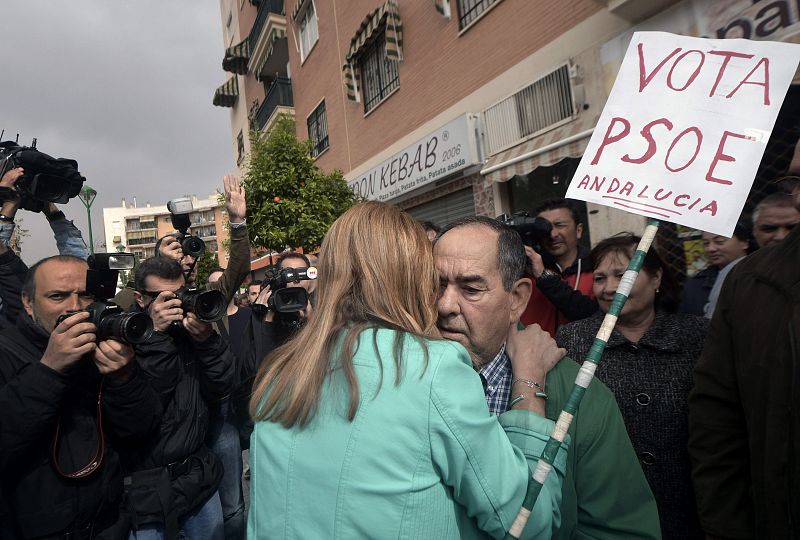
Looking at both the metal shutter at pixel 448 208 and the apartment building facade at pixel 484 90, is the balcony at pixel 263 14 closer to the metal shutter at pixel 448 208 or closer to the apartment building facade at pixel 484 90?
the apartment building facade at pixel 484 90

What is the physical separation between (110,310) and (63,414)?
0.48 meters

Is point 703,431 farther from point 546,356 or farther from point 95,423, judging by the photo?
point 95,423

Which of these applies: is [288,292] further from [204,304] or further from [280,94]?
[280,94]

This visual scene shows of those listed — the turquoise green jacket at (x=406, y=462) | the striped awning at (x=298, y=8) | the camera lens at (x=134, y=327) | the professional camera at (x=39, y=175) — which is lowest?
the turquoise green jacket at (x=406, y=462)

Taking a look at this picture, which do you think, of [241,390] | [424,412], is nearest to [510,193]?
[241,390]

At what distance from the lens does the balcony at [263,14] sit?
55.6 feet

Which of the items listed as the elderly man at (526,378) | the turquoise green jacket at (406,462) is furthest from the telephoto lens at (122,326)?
the elderly man at (526,378)

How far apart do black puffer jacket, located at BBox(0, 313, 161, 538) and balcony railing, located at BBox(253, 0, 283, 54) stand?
17.4m

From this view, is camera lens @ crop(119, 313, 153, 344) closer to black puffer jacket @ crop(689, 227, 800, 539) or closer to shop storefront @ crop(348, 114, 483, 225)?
black puffer jacket @ crop(689, 227, 800, 539)

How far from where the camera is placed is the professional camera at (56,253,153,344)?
187 centimetres

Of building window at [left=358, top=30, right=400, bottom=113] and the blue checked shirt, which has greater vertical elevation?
building window at [left=358, top=30, right=400, bottom=113]

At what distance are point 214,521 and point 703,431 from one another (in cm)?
231

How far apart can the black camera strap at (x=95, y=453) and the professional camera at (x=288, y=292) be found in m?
0.90

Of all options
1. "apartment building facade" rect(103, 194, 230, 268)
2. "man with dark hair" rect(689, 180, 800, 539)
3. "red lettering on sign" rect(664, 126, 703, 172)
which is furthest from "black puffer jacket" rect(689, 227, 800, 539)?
"apartment building facade" rect(103, 194, 230, 268)
